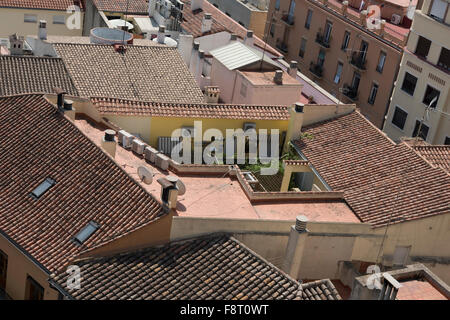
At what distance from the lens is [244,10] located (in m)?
69.2

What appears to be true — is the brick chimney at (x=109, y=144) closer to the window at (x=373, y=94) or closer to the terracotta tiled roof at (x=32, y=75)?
the terracotta tiled roof at (x=32, y=75)

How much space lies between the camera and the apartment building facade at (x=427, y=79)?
163 ft

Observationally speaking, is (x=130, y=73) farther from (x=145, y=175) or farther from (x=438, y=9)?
(x=438, y=9)

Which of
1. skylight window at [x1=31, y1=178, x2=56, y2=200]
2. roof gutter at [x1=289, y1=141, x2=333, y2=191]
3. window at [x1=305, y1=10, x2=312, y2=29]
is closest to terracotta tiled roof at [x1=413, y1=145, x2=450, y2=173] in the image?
roof gutter at [x1=289, y1=141, x2=333, y2=191]

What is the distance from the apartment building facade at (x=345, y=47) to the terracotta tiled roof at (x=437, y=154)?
17.2m

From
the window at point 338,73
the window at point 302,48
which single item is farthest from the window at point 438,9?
the window at point 302,48

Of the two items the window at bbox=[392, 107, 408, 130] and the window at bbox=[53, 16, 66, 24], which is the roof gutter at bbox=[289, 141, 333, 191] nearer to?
the window at bbox=[392, 107, 408, 130]

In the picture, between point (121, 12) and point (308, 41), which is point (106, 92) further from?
point (308, 41)

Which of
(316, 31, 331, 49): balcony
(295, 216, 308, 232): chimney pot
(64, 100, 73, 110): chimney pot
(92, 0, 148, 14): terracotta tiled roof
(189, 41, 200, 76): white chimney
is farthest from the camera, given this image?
(316, 31, 331, 49): balcony

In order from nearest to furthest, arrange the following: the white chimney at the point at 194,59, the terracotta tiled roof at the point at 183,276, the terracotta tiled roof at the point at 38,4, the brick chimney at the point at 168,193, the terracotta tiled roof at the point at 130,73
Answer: the terracotta tiled roof at the point at 183,276 → the brick chimney at the point at 168,193 → the terracotta tiled roof at the point at 130,73 → the white chimney at the point at 194,59 → the terracotta tiled roof at the point at 38,4

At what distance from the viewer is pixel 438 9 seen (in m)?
49.7

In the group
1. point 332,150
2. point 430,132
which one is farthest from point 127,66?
point 430,132

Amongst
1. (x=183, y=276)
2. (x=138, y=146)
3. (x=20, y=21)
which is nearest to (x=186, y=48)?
(x=138, y=146)

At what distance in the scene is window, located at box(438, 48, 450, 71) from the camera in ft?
163
